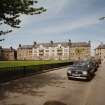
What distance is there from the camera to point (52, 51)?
553 ft

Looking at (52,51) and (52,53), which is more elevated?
(52,51)

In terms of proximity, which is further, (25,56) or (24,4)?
(25,56)

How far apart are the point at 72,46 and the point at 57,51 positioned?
1118 centimetres

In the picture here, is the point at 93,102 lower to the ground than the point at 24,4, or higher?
lower

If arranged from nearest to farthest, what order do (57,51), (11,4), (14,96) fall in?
(14,96)
(11,4)
(57,51)

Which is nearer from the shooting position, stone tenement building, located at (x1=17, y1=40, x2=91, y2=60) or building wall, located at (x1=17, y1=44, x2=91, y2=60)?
building wall, located at (x1=17, y1=44, x2=91, y2=60)

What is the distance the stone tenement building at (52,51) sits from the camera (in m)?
161

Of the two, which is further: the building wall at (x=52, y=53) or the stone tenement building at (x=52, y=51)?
the stone tenement building at (x=52, y=51)

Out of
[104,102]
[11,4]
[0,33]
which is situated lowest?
[104,102]

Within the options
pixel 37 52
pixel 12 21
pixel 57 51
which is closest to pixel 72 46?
pixel 57 51

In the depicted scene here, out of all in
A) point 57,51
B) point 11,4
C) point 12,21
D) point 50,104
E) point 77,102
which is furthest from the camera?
point 57,51

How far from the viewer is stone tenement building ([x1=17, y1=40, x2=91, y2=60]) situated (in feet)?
529

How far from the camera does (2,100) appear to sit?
9914mm

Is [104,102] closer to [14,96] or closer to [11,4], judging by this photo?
[14,96]
